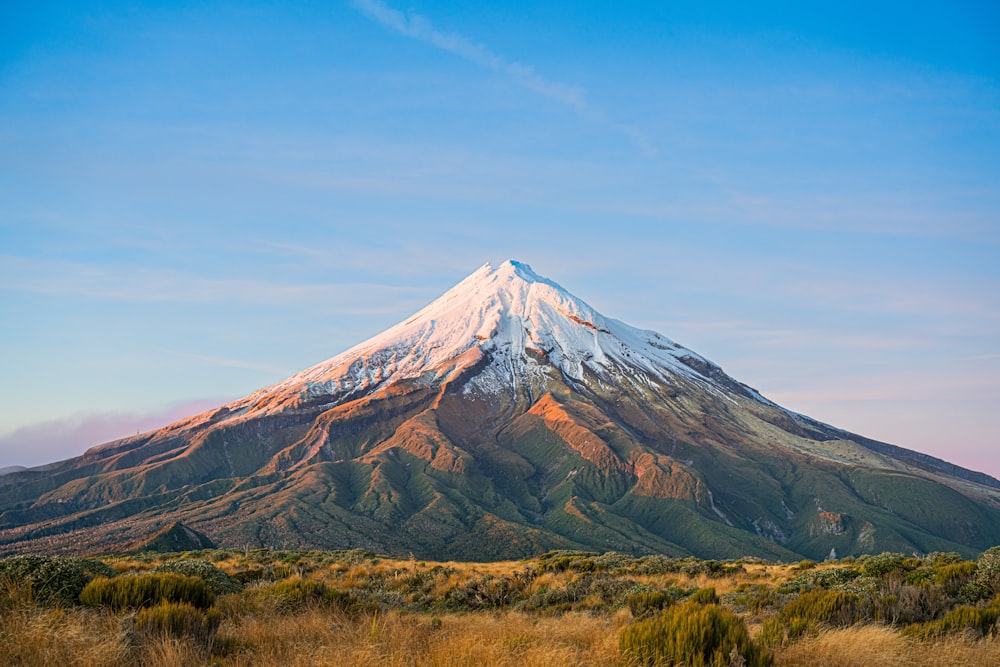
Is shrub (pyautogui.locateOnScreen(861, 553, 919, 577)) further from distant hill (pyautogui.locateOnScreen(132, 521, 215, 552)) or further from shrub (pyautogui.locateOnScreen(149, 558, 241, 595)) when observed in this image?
distant hill (pyautogui.locateOnScreen(132, 521, 215, 552))

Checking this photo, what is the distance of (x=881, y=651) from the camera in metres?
7.90

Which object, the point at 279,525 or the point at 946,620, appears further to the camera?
the point at 279,525

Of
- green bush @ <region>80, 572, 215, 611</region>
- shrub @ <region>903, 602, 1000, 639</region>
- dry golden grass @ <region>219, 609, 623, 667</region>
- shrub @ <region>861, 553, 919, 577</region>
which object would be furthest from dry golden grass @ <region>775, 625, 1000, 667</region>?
green bush @ <region>80, 572, 215, 611</region>

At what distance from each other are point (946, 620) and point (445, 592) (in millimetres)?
11785

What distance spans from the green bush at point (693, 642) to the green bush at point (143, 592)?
622 centimetres

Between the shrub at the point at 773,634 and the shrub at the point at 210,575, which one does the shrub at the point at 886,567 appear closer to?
the shrub at the point at 773,634

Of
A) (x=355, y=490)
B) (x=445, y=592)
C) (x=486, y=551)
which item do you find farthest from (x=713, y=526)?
(x=445, y=592)

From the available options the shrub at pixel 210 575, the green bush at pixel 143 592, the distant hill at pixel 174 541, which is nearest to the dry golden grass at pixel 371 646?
the green bush at pixel 143 592

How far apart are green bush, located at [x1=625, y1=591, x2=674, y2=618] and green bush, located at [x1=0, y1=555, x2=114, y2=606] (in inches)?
385

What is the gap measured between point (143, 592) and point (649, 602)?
9.39 metres

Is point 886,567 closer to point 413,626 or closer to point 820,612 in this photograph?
point 820,612

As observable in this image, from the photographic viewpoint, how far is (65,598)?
925cm

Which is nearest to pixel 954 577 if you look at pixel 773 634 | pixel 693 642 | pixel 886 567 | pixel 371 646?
pixel 886 567

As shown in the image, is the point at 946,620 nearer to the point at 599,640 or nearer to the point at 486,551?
the point at 599,640
